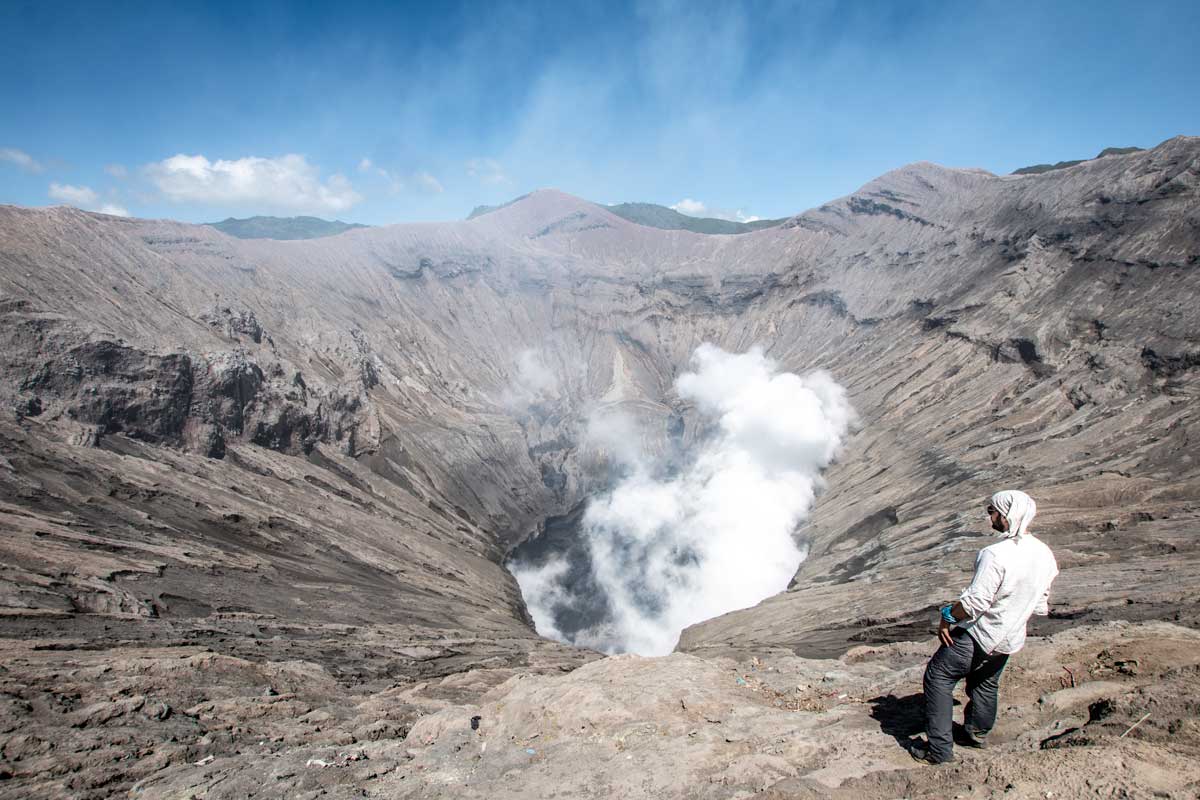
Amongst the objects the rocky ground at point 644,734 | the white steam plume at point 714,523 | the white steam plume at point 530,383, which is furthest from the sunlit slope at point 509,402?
the rocky ground at point 644,734

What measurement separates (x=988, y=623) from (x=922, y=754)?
6.31ft

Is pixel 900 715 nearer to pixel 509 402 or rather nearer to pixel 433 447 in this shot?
pixel 433 447

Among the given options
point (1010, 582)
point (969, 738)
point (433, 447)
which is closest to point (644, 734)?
point (969, 738)

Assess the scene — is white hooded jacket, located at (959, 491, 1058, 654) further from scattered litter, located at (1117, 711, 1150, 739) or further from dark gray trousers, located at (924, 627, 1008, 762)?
scattered litter, located at (1117, 711, 1150, 739)

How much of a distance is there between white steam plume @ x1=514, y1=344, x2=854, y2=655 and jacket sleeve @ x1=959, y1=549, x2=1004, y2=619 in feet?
202

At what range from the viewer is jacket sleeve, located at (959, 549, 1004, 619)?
7188 millimetres

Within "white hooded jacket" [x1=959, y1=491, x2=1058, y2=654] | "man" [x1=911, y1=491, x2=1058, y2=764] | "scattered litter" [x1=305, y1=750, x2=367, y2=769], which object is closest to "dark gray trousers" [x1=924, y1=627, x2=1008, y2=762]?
"man" [x1=911, y1=491, x2=1058, y2=764]

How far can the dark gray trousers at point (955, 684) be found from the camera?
7.49 meters

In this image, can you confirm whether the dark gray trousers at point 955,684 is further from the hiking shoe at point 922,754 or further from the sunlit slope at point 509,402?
the sunlit slope at point 509,402

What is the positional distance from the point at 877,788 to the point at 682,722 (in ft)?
14.5

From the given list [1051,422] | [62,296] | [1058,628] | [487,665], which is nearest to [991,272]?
[1051,422]

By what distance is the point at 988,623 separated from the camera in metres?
7.34

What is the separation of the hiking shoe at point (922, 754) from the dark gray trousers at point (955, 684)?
1.4 inches

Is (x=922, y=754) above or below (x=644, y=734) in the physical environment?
above
